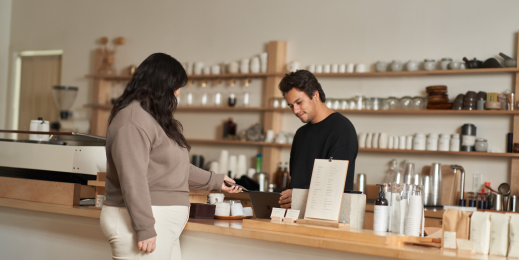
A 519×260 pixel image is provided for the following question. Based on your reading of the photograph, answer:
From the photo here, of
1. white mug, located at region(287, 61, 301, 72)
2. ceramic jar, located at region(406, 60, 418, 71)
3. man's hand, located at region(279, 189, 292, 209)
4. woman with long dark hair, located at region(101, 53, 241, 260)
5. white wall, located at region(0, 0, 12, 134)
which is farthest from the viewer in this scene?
white wall, located at region(0, 0, 12, 134)

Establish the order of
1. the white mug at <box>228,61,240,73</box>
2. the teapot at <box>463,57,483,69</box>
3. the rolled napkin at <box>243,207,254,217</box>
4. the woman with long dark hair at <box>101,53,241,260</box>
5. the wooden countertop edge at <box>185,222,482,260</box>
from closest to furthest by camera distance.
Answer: the wooden countertop edge at <box>185,222,482,260</box> → the woman with long dark hair at <box>101,53,241,260</box> → the rolled napkin at <box>243,207,254,217</box> → the teapot at <box>463,57,483,69</box> → the white mug at <box>228,61,240,73</box>

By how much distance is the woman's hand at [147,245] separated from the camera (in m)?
1.77

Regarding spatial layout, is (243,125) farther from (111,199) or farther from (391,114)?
(111,199)

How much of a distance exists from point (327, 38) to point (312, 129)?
2.44 m

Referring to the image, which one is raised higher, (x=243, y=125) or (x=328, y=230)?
(x=243, y=125)

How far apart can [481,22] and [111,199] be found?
11.8 ft

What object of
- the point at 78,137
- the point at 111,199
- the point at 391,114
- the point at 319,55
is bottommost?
the point at 111,199

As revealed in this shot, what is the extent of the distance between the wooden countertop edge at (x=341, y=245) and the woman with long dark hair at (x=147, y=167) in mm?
272

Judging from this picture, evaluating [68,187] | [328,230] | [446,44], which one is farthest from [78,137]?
[446,44]

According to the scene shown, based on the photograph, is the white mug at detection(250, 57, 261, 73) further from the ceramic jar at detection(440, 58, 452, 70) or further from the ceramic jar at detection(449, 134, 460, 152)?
the ceramic jar at detection(449, 134, 460, 152)

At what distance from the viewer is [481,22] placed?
4.20 metres

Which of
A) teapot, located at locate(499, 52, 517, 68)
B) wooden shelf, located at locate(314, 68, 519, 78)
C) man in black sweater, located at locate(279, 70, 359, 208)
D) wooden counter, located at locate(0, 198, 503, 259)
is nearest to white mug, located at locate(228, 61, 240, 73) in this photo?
wooden shelf, located at locate(314, 68, 519, 78)

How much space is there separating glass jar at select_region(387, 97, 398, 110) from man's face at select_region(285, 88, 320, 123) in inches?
78.4

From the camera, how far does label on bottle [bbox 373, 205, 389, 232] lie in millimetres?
1946
